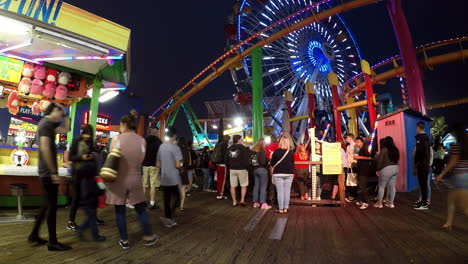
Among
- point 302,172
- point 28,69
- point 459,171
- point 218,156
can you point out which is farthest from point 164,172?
point 28,69

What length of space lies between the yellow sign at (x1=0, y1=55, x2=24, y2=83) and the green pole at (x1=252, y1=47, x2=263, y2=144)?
9.50m

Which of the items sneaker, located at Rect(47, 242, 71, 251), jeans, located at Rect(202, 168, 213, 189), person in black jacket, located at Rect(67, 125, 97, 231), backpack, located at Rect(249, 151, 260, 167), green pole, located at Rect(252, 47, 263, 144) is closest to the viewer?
sneaker, located at Rect(47, 242, 71, 251)

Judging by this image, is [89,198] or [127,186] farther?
[89,198]

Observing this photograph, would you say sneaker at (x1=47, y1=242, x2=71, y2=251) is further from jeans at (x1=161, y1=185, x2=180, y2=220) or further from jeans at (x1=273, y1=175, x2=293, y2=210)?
jeans at (x1=273, y1=175, x2=293, y2=210)

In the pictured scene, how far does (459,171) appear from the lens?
11.6 feet

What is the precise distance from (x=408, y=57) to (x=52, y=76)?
14020mm

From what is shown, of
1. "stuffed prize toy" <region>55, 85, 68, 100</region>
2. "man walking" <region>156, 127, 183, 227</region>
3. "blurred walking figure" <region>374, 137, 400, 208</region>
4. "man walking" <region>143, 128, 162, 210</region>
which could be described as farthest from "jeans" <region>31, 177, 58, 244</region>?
"blurred walking figure" <region>374, 137, 400, 208</region>

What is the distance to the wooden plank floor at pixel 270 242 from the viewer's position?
9.14ft

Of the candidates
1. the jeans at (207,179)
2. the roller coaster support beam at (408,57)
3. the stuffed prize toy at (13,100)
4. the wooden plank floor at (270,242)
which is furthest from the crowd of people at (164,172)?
the roller coaster support beam at (408,57)

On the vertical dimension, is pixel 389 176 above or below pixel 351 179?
above

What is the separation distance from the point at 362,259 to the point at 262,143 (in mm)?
3866

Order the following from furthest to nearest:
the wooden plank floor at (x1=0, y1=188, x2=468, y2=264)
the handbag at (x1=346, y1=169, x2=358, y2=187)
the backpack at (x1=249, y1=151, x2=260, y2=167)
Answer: the handbag at (x1=346, y1=169, x2=358, y2=187) < the backpack at (x1=249, y1=151, x2=260, y2=167) < the wooden plank floor at (x1=0, y1=188, x2=468, y2=264)

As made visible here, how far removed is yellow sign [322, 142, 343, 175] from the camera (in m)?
6.21

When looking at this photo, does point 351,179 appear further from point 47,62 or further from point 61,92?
point 47,62
